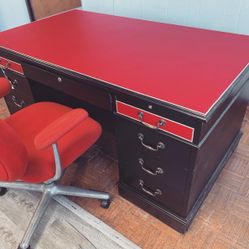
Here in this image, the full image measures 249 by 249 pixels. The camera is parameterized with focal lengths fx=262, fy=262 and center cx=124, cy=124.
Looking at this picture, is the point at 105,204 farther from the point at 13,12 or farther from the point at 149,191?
the point at 13,12

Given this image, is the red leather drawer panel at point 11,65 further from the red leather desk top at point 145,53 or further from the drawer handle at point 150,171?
the drawer handle at point 150,171

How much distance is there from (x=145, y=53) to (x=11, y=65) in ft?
2.59

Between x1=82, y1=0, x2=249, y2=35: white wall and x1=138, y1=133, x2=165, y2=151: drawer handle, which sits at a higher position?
x1=82, y1=0, x2=249, y2=35: white wall

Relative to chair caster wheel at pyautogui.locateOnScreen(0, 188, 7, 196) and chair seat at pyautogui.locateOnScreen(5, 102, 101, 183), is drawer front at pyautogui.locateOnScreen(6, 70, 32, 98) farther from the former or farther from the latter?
chair caster wheel at pyautogui.locateOnScreen(0, 188, 7, 196)

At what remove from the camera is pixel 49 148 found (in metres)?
1.13

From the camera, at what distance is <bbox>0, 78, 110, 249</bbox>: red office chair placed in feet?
3.00

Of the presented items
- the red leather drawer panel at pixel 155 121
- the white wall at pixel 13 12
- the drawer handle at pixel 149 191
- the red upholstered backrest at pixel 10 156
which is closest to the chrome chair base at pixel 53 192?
the drawer handle at pixel 149 191

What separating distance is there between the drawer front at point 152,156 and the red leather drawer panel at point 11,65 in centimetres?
70

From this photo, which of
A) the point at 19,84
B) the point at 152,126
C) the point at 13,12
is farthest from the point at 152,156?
the point at 13,12

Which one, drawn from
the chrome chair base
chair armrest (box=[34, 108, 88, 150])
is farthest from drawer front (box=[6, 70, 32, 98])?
chair armrest (box=[34, 108, 88, 150])

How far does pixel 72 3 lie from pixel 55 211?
2390 mm

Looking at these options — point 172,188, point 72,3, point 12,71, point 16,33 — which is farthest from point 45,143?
point 72,3

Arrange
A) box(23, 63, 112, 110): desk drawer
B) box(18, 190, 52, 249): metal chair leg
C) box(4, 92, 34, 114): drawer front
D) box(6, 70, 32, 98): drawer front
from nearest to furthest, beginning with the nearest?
box(23, 63, 112, 110): desk drawer
box(18, 190, 52, 249): metal chair leg
box(6, 70, 32, 98): drawer front
box(4, 92, 34, 114): drawer front

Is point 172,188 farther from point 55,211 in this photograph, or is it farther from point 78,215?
point 55,211
